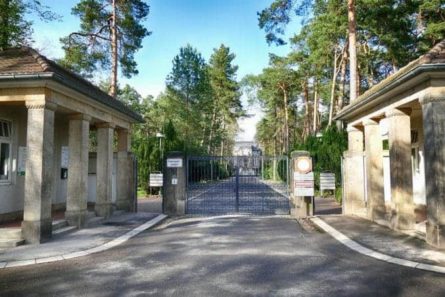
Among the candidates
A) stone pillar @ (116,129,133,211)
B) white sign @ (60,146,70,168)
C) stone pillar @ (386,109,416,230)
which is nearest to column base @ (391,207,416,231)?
stone pillar @ (386,109,416,230)

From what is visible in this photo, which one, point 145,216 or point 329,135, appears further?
point 329,135

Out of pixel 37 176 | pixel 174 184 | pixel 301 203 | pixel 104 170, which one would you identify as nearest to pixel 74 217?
pixel 104 170

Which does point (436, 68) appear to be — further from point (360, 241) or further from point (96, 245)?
point (96, 245)

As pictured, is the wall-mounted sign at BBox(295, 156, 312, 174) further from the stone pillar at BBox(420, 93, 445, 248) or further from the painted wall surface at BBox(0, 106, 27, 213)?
the painted wall surface at BBox(0, 106, 27, 213)

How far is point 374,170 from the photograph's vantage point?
13.6 metres

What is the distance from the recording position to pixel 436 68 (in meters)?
8.68

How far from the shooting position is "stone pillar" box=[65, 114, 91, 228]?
11922 millimetres

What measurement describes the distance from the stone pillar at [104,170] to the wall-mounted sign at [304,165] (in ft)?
21.6

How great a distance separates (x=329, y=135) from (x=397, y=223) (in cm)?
1447

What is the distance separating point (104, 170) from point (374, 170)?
9126 mm

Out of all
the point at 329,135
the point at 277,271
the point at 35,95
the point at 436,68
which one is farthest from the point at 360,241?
the point at 329,135

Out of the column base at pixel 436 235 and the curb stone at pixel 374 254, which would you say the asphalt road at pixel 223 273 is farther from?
the column base at pixel 436 235

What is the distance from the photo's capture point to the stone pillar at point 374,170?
1344cm

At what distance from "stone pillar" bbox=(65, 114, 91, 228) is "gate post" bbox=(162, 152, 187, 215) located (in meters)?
3.80
